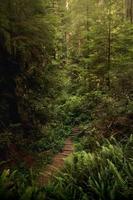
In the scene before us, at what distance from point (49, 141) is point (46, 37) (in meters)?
4.39

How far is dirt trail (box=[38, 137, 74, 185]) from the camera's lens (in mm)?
10848

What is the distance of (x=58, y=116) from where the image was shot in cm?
1692

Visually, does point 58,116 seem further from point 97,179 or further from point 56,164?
point 97,179

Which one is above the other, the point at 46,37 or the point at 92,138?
the point at 46,37

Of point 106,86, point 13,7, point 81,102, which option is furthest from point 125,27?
point 13,7

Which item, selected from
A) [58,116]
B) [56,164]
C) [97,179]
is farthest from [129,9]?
[97,179]

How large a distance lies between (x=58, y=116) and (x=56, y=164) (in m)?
4.92

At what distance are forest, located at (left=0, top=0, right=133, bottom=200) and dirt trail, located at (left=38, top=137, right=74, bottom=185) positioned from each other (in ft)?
0.12

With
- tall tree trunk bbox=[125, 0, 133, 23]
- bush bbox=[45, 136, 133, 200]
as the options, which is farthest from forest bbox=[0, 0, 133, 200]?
tall tree trunk bbox=[125, 0, 133, 23]

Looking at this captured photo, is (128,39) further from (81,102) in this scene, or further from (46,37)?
(46,37)

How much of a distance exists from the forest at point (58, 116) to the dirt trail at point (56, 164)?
0.12 ft

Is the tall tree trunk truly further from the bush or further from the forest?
the bush

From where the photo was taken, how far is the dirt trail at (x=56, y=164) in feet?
35.6

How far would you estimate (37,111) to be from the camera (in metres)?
12.8
